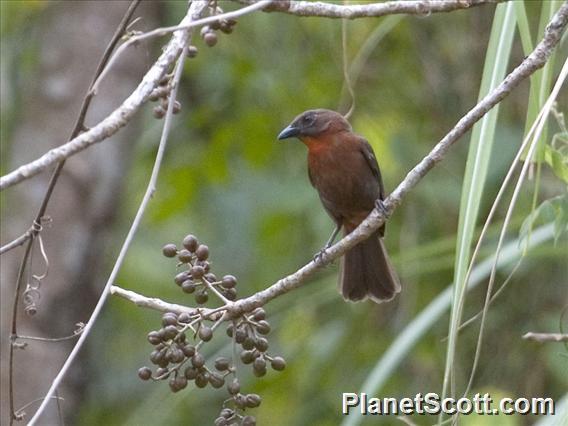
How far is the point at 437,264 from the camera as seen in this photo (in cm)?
461

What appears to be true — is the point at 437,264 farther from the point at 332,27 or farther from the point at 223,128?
the point at 223,128

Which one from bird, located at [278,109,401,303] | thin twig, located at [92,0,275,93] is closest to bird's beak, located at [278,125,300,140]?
bird, located at [278,109,401,303]

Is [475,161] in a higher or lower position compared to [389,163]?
lower

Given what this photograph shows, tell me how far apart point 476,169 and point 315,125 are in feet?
6.21

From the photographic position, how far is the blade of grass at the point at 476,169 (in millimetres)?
2330

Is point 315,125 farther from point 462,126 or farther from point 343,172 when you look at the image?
point 462,126

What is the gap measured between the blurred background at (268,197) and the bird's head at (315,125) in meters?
0.73

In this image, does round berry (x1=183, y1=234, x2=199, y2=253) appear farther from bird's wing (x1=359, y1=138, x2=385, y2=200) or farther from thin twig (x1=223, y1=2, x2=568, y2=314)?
bird's wing (x1=359, y1=138, x2=385, y2=200)

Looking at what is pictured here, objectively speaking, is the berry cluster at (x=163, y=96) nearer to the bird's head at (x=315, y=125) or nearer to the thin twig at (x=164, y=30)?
the thin twig at (x=164, y=30)

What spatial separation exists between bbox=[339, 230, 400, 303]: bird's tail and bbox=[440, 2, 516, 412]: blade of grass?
1.53 metres

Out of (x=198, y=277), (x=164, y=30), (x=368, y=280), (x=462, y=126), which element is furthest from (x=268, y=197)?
(x=164, y=30)

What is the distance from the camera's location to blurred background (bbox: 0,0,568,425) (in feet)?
17.5

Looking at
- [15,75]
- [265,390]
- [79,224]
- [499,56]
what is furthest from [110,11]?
[499,56]

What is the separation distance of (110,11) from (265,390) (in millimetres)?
2035
